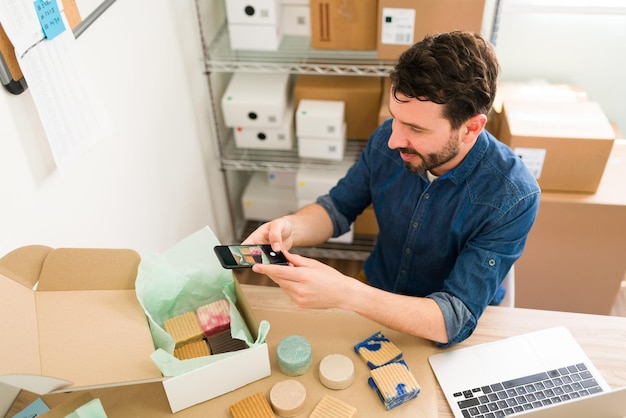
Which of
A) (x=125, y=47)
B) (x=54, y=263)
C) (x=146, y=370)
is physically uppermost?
(x=125, y=47)

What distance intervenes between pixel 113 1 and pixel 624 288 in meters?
2.18

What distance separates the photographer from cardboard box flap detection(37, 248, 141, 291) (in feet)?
3.36

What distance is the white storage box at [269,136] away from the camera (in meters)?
2.11

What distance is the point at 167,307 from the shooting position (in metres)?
1.17

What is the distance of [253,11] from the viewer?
6.07ft

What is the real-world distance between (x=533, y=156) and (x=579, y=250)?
1.31 feet

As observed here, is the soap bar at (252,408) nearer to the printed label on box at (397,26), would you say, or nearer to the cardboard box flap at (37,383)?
the cardboard box flap at (37,383)

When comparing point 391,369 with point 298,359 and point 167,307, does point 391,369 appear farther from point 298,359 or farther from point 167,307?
point 167,307

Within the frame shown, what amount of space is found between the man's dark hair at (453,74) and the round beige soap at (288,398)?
2.05 feet

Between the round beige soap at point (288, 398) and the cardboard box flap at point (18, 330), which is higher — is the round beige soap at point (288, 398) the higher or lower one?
the lower one

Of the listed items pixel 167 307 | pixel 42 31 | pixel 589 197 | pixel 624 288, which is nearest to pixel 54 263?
pixel 167 307

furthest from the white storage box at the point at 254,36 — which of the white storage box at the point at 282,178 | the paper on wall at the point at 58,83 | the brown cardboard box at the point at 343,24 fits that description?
the paper on wall at the point at 58,83

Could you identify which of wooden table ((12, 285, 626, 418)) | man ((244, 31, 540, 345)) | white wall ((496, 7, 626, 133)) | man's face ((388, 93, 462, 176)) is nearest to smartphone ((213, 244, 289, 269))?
man ((244, 31, 540, 345))

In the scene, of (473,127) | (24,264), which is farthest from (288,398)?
(473,127)
